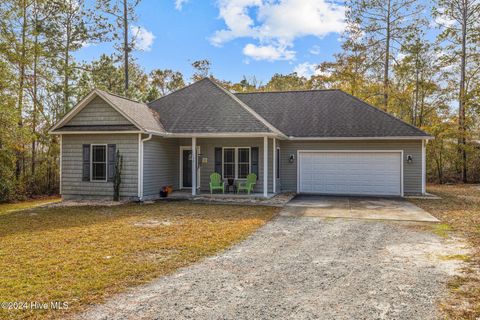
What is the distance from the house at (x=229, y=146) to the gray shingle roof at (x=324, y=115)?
0.15ft

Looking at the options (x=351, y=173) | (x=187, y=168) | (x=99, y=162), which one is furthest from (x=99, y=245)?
(x=351, y=173)

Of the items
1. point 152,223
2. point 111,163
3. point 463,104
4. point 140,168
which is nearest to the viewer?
point 152,223

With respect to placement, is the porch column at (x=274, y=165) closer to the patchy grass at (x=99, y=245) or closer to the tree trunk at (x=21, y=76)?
the patchy grass at (x=99, y=245)

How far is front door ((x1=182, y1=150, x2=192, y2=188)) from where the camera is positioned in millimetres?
15375

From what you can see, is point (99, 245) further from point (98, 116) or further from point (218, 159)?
point (218, 159)

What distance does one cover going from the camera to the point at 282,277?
4.76 m

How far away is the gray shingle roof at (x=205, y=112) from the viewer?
1325 centimetres

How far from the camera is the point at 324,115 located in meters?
16.5

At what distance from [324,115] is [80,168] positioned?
10.9m

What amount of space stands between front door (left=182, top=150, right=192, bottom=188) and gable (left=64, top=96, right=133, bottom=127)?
3.43 metres

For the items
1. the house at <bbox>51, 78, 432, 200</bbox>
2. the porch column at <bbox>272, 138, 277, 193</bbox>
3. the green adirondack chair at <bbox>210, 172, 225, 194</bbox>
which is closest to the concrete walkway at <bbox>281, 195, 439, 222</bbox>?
the porch column at <bbox>272, 138, 277, 193</bbox>

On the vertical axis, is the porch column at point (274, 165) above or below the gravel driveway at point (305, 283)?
above

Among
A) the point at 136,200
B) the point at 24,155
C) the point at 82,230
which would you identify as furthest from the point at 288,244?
the point at 24,155

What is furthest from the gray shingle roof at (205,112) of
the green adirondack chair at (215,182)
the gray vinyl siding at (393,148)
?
the gray vinyl siding at (393,148)
